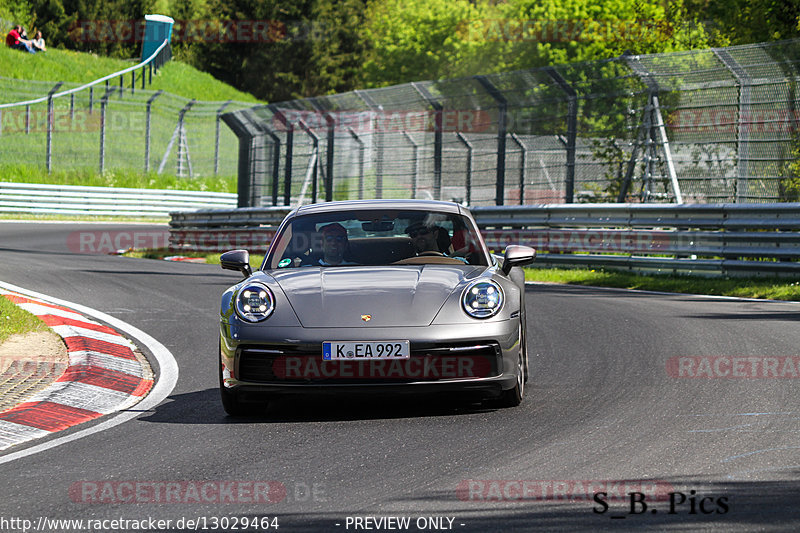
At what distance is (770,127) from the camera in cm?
1506

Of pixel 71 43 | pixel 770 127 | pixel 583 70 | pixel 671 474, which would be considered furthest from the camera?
pixel 71 43

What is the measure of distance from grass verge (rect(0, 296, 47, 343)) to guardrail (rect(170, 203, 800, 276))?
8.03 metres

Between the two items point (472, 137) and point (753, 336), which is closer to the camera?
point (753, 336)

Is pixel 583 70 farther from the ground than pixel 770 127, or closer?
farther from the ground

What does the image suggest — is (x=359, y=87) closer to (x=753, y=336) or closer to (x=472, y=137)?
(x=472, y=137)

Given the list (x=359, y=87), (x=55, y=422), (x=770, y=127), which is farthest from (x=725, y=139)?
(x=359, y=87)

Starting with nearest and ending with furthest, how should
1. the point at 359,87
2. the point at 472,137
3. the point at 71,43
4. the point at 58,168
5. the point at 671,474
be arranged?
the point at 671,474 → the point at 472,137 → the point at 58,168 → the point at 71,43 → the point at 359,87

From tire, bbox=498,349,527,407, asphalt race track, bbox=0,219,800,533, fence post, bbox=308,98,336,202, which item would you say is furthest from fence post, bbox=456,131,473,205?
tire, bbox=498,349,527,407

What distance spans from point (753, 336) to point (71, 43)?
67.9 m

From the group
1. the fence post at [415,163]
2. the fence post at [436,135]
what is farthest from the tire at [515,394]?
the fence post at [415,163]

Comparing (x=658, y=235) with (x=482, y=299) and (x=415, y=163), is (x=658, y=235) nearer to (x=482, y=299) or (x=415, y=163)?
(x=415, y=163)

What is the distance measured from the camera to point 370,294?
6328 mm

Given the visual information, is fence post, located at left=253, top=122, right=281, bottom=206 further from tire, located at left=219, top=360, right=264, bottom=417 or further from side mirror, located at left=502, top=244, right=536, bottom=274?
tire, located at left=219, top=360, right=264, bottom=417

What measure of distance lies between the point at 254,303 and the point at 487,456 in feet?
6.08
